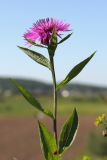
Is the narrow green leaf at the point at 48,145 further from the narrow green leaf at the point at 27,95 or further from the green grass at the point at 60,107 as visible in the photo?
the green grass at the point at 60,107

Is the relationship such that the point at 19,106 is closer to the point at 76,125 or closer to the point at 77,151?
the point at 77,151

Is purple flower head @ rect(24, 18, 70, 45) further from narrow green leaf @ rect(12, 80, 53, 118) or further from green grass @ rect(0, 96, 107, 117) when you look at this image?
green grass @ rect(0, 96, 107, 117)

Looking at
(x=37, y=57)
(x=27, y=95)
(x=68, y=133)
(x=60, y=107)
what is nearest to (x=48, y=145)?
(x=68, y=133)

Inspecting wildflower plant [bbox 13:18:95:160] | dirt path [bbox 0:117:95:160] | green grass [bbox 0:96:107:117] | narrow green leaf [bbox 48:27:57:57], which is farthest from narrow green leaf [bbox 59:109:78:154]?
green grass [bbox 0:96:107:117]

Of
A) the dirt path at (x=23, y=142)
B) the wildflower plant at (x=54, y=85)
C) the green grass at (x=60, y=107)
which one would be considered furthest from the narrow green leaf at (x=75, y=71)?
the green grass at (x=60, y=107)

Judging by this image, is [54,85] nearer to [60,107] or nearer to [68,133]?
[68,133]

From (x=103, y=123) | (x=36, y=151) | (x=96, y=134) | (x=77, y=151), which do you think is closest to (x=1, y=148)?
(x=36, y=151)
